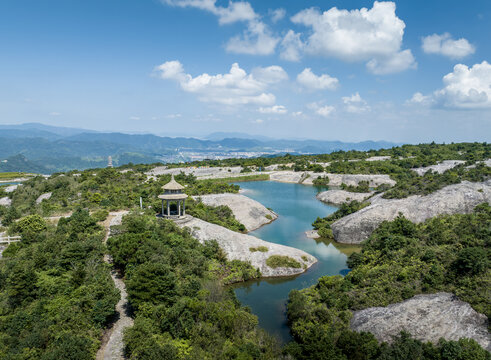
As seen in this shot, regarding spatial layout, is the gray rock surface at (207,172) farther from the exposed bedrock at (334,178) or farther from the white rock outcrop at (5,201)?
the white rock outcrop at (5,201)

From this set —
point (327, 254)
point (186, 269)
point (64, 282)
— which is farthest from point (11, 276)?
point (327, 254)

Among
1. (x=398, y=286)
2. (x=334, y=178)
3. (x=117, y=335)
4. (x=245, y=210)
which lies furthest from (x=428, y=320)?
(x=334, y=178)

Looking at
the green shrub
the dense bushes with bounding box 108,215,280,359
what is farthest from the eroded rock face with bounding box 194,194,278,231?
the dense bushes with bounding box 108,215,280,359

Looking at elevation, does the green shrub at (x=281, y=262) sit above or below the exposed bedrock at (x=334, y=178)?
below

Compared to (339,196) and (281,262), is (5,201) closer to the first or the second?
(281,262)

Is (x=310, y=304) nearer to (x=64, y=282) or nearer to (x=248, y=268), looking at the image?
(x=248, y=268)

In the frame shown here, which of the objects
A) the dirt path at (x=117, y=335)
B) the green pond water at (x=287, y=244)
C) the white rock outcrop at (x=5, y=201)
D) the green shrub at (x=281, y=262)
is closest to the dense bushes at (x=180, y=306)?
the dirt path at (x=117, y=335)
